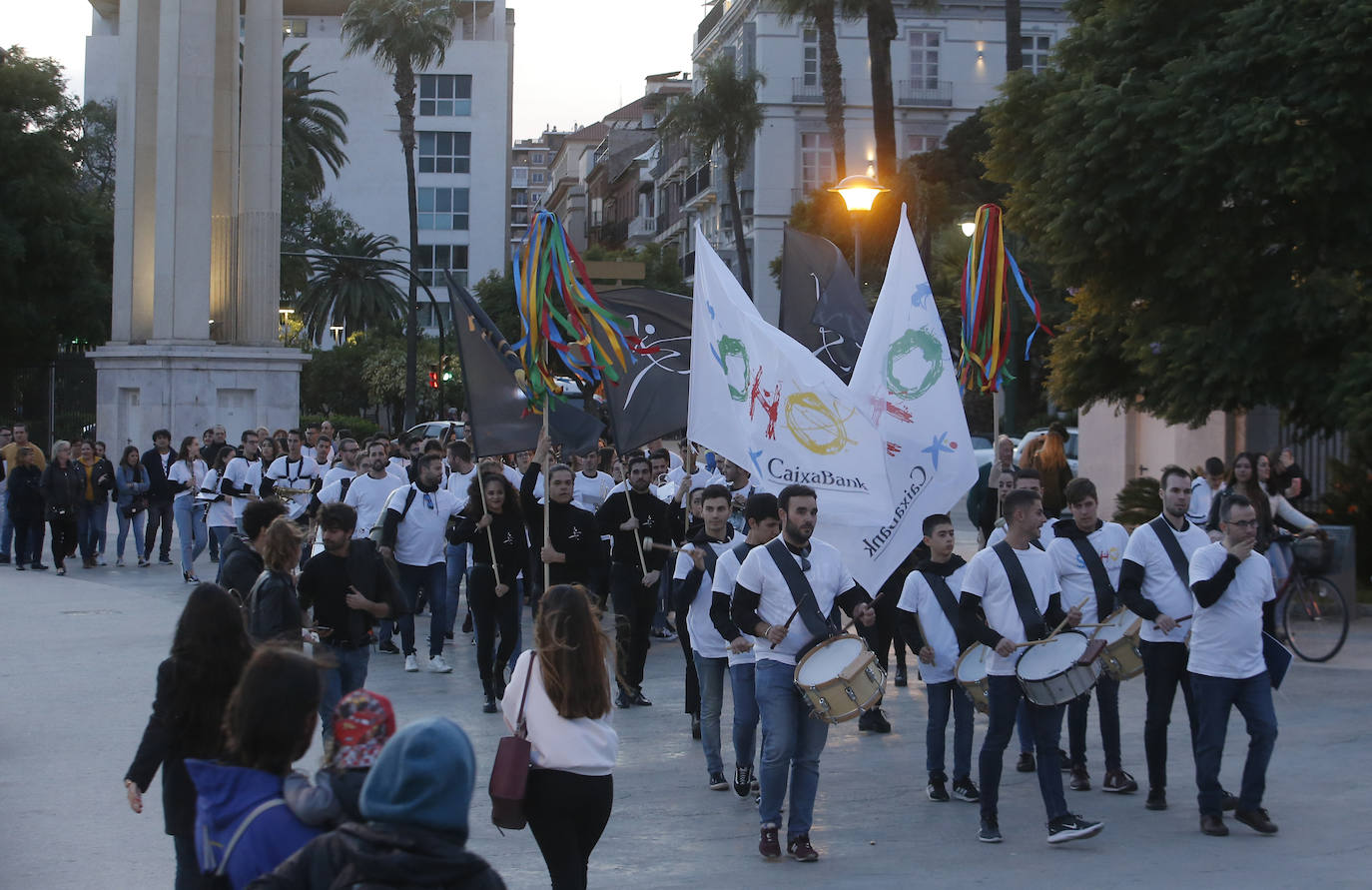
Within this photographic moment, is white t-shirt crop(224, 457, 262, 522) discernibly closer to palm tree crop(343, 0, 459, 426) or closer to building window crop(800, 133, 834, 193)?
palm tree crop(343, 0, 459, 426)

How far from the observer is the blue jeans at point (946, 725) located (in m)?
8.41

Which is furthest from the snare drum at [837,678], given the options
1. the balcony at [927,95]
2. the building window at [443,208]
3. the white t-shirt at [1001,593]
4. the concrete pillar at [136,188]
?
the building window at [443,208]

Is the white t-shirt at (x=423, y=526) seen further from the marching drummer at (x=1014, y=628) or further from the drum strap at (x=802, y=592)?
the marching drummer at (x=1014, y=628)

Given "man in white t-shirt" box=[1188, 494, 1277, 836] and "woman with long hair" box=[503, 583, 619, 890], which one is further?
"man in white t-shirt" box=[1188, 494, 1277, 836]

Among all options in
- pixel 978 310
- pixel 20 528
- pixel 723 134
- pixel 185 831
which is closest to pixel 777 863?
pixel 185 831

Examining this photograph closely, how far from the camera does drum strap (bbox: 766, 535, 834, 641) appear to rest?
23.8 feet

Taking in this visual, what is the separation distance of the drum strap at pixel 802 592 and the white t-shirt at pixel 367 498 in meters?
7.12

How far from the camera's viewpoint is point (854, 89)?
64188 millimetres

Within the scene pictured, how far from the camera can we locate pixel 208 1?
29281mm

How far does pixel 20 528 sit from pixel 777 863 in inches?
684

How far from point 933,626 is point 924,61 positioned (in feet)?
192

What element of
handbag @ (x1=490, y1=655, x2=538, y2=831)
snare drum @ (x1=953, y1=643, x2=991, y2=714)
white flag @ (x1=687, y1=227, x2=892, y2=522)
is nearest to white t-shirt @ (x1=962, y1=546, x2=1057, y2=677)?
snare drum @ (x1=953, y1=643, x2=991, y2=714)

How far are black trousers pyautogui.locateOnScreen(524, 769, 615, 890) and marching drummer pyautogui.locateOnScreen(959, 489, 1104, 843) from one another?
8.93 ft

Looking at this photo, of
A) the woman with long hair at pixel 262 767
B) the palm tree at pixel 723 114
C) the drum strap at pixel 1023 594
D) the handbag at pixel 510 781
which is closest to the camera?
the woman with long hair at pixel 262 767
